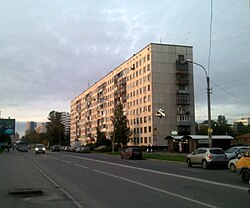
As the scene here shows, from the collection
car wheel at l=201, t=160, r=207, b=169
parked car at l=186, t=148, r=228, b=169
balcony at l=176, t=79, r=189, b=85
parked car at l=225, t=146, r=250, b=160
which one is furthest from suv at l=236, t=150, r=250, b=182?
balcony at l=176, t=79, r=189, b=85

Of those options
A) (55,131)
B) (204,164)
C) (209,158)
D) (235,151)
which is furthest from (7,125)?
(209,158)

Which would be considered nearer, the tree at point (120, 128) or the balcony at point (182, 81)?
the tree at point (120, 128)

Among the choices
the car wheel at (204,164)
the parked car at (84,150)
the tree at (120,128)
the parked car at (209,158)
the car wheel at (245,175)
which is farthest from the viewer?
the tree at (120,128)

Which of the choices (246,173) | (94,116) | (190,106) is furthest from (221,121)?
(246,173)

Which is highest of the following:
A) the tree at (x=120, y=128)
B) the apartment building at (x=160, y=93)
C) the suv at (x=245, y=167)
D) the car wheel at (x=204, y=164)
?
the apartment building at (x=160, y=93)

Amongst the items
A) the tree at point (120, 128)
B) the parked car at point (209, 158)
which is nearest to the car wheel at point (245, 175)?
the parked car at point (209, 158)

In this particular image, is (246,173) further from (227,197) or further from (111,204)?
(111,204)

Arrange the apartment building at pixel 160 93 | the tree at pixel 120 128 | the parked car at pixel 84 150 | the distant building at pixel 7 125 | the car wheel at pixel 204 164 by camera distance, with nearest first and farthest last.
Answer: the car wheel at pixel 204 164 < the parked car at pixel 84 150 < the tree at pixel 120 128 < the apartment building at pixel 160 93 < the distant building at pixel 7 125

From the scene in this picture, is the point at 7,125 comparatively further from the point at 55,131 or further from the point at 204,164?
the point at 204,164

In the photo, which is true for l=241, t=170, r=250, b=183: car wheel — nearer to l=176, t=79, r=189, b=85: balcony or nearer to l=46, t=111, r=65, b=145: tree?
l=176, t=79, r=189, b=85: balcony

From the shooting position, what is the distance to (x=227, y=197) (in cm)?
1123

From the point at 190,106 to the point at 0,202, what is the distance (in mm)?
80514

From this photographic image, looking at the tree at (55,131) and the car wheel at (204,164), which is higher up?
the tree at (55,131)

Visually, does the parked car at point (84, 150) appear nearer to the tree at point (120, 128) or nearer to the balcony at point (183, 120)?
the tree at point (120, 128)
